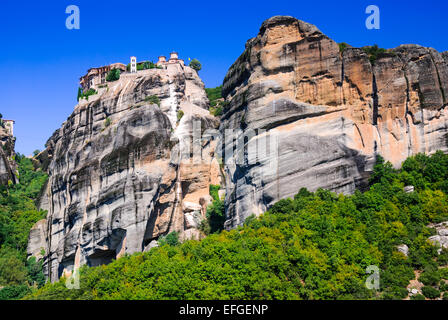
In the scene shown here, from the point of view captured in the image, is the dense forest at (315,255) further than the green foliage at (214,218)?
No

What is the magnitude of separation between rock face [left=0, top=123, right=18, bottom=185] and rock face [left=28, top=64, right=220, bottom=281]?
14329 millimetres

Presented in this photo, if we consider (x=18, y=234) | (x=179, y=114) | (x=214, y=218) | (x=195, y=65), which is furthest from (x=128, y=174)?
(x=195, y=65)

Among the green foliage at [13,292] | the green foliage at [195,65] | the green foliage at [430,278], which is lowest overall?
the green foliage at [430,278]

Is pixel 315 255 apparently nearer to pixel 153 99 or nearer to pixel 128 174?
pixel 128 174

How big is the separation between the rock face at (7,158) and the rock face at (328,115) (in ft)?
125

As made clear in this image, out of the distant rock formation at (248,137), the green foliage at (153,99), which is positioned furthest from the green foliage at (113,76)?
the green foliage at (153,99)

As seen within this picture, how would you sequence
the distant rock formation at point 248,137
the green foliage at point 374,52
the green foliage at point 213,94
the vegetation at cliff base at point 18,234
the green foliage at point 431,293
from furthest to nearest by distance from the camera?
the green foliage at point 213,94 < the vegetation at cliff base at point 18,234 < the green foliage at point 374,52 < the distant rock formation at point 248,137 < the green foliage at point 431,293

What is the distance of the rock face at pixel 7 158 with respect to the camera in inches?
2862

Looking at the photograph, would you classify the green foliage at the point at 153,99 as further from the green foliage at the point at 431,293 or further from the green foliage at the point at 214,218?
the green foliage at the point at 431,293

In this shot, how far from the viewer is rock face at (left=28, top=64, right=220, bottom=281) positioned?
5034cm

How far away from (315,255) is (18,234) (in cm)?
3822

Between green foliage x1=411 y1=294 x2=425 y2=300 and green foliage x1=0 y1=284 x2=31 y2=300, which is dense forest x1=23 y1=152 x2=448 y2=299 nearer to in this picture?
green foliage x1=411 y1=294 x2=425 y2=300
